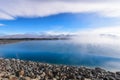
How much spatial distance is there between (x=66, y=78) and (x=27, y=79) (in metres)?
4.20

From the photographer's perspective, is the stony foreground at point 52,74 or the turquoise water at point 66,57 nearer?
the stony foreground at point 52,74

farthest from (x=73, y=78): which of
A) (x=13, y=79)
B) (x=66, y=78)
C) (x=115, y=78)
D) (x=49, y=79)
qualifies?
(x=13, y=79)

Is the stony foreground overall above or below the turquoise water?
above

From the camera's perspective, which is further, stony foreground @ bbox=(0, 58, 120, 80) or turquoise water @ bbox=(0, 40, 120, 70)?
turquoise water @ bbox=(0, 40, 120, 70)

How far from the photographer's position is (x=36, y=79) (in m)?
19.3

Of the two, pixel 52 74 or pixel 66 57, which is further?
pixel 66 57

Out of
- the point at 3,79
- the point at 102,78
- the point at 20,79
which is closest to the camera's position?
the point at 3,79

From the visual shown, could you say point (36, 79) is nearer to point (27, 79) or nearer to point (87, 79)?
point (27, 79)

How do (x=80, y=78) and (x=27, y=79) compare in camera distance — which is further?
(x=80, y=78)

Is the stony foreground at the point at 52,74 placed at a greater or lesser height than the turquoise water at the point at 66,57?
greater

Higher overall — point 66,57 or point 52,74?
point 52,74

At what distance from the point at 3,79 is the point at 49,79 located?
427cm

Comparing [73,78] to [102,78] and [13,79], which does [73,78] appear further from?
[13,79]

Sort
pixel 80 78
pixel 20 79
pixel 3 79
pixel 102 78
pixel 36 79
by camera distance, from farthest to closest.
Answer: pixel 102 78
pixel 80 78
pixel 36 79
pixel 20 79
pixel 3 79
